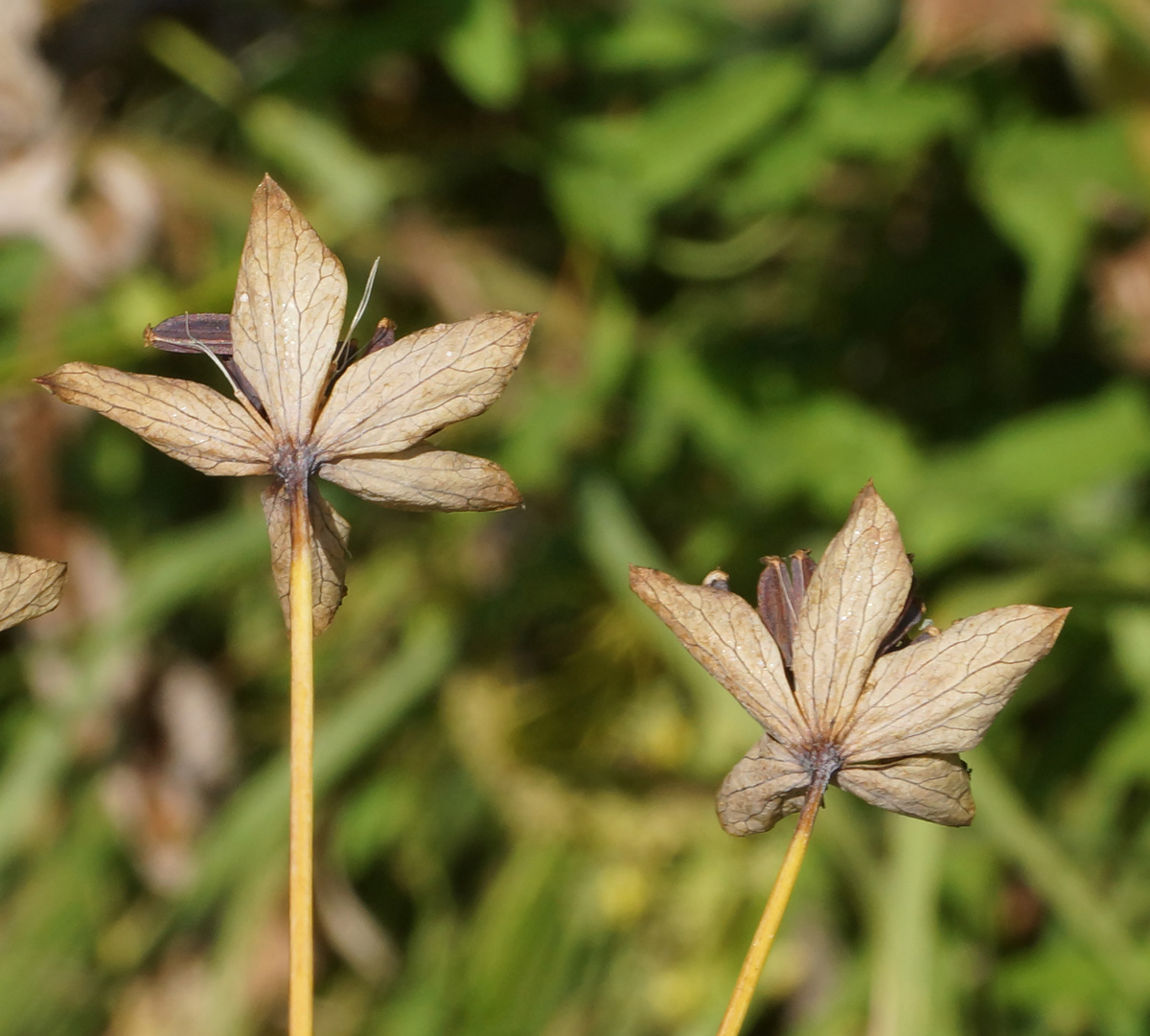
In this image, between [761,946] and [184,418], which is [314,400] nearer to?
[184,418]

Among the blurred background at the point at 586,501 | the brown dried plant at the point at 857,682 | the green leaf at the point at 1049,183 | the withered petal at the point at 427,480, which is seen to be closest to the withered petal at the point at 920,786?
the brown dried plant at the point at 857,682

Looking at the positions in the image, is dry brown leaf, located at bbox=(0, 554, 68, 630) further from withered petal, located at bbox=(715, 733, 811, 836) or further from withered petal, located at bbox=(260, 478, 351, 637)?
withered petal, located at bbox=(715, 733, 811, 836)

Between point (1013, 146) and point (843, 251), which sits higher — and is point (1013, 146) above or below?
below

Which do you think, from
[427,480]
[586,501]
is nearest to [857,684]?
[427,480]

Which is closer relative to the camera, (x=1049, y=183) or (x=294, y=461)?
(x=294, y=461)

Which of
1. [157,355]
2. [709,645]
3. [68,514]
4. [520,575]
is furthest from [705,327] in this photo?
[709,645]

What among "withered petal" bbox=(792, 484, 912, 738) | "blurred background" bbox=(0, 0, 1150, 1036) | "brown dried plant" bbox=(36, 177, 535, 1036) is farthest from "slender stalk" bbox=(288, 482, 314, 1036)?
"blurred background" bbox=(0, 0, 1150, 1036)

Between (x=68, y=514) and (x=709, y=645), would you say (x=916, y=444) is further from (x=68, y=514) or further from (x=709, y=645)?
(x=709, y=645)
